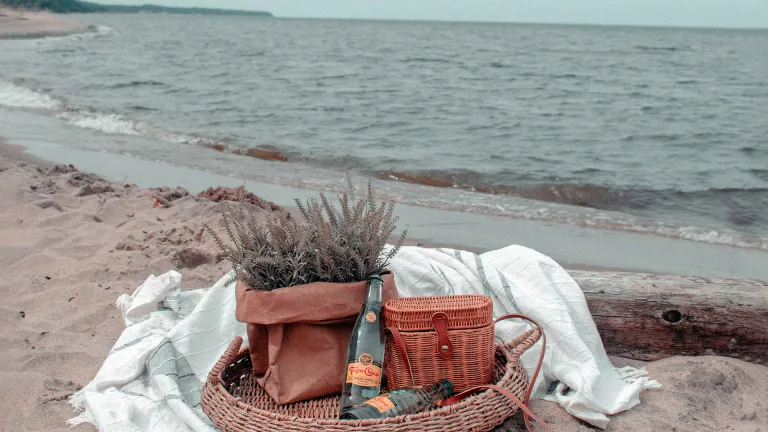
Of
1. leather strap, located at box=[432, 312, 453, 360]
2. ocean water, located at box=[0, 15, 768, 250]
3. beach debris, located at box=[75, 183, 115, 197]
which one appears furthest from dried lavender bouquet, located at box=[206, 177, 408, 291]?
ocean water, located at box=[0, 15, 768, 250]

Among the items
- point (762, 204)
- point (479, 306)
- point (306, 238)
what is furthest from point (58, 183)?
point (762, 204)

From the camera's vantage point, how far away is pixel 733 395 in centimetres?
305

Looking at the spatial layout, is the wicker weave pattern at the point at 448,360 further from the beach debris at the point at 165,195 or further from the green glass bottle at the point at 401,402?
the beach debris at the point at 165,195

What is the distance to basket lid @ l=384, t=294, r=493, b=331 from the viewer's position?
2559mm

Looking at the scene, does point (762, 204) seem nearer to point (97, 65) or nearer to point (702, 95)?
point (702, 95)

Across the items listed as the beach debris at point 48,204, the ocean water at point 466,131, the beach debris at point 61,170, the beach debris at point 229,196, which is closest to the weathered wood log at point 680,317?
the beach debris at point 229,196

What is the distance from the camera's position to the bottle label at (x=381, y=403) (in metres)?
2.39

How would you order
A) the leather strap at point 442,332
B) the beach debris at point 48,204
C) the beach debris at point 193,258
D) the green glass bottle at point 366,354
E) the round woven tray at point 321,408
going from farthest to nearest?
the beach debris at point 48,204 → the beach debris at point 193,258 → the leather strap at point 442,332 → the green glass bottle at point 366,354 → the round woven tray at point 321,408

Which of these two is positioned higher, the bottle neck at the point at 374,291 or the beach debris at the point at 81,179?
the bottle neck at the point at 374,291

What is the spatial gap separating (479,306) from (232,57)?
2765 centimetres

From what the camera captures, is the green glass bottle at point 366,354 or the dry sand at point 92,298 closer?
the green glass bottle at point 366,354

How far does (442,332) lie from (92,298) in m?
2.32

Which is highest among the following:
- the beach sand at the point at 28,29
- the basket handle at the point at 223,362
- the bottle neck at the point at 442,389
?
the bottle neck at the point at 442,389

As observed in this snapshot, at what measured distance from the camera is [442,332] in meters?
2.56
